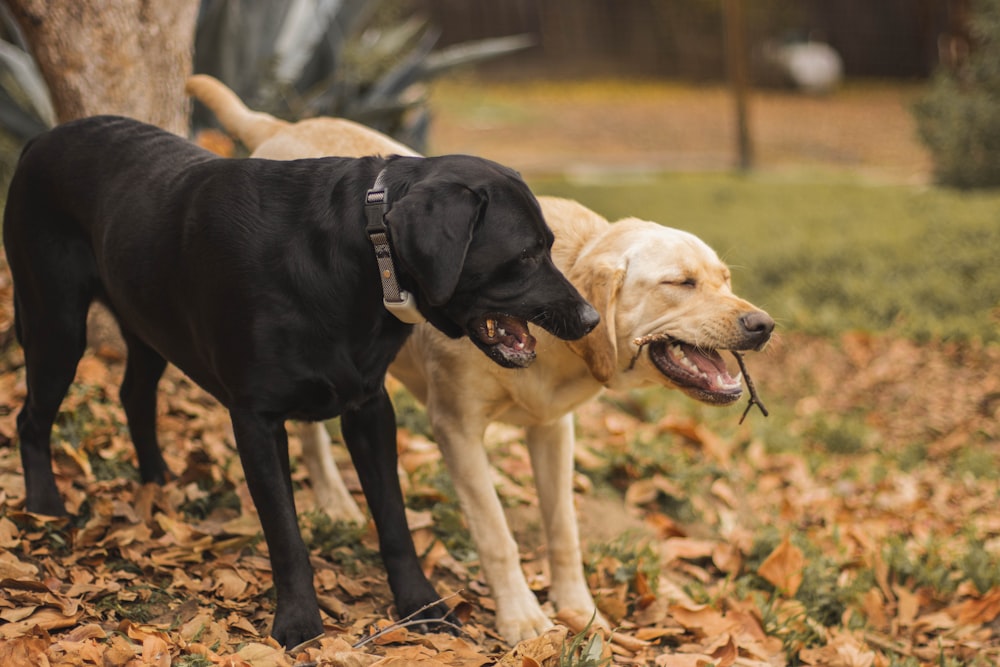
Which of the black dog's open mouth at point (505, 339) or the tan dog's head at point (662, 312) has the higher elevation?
the black dog's open mouth at point (505, 339)

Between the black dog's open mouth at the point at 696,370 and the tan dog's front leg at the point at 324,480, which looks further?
the tan dog's front leg at the point at 324,480

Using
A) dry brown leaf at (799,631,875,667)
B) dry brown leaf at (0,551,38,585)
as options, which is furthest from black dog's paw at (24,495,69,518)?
dry brown leaf at (799,631,875,667)

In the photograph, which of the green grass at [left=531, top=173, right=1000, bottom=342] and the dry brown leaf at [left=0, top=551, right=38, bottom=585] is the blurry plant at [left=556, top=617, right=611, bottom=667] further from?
the green grass at [left=531, top=173, right=1000, bottom=342]

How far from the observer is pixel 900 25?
74.4 ft

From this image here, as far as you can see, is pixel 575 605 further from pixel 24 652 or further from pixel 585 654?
pixel 24 652

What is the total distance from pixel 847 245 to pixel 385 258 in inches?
304

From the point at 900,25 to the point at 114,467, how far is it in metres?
21.8

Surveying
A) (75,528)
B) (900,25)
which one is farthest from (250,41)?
(900,25)

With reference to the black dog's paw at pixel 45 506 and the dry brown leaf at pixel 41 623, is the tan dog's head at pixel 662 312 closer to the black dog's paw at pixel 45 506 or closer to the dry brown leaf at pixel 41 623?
the dry brown leaf at pixel 41 623

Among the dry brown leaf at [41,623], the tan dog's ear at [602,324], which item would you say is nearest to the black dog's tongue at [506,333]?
the tan dog's ear at [602,324]

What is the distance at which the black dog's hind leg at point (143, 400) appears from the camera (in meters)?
4.02

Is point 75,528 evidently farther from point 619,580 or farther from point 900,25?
point 900,25

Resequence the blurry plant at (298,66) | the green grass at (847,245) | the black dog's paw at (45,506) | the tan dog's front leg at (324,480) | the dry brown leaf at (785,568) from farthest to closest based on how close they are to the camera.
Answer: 1. the green grass at (847,245)
2. the blurry plant at (298,66)
3. the dry brown leaf at (785,568)
4. the tan dog's front leg at (324,480)
5. the black dog's paw at (45,506)

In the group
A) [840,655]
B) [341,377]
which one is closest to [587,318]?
[341,377]
